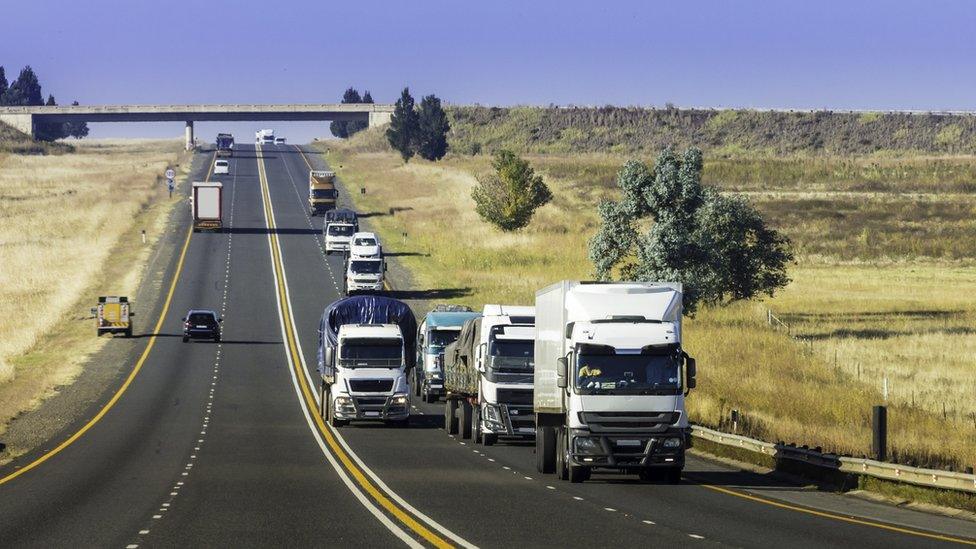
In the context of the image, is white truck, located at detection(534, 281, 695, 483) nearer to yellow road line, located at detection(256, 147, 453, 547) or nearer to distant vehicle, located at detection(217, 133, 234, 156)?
yellow road line, located at detection(256, 147, 453, 547)

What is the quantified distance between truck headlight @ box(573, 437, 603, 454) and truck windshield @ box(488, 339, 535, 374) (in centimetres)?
832

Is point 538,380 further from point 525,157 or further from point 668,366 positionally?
point 525,157

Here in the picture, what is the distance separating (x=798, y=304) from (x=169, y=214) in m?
60.5

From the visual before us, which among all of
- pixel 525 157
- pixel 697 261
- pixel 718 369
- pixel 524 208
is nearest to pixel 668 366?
pixel 718 369

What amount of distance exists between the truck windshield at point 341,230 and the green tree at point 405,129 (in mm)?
73564

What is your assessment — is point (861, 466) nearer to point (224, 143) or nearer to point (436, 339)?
point (436, 339)

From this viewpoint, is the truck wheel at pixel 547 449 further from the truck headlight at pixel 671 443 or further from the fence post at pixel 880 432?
the fence post at pixel 880 432

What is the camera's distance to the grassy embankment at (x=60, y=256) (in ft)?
214

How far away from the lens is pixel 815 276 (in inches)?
3765

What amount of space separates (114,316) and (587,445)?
153 ft

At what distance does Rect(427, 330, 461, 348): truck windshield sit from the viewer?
54.4 metres

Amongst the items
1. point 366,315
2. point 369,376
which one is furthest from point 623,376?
point 366,315

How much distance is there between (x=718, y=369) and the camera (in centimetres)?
5869

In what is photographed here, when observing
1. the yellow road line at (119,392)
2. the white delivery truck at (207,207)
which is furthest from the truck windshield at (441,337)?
the white delivery truck at (207,207)
